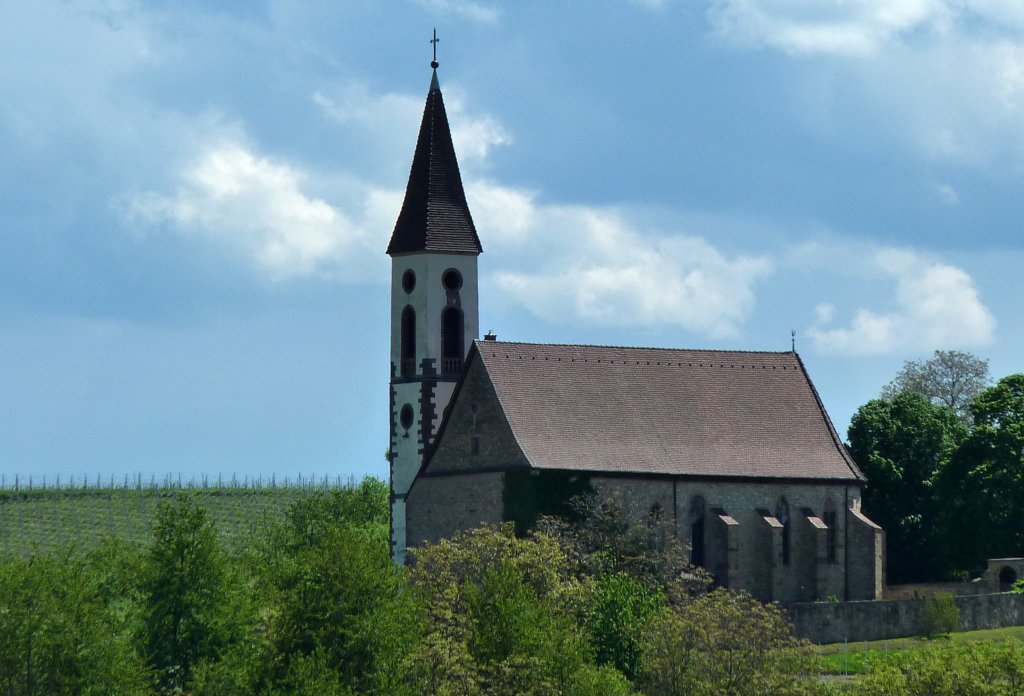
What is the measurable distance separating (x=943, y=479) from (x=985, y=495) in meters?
2.05

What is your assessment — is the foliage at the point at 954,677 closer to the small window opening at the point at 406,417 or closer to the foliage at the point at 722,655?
the foliage at the point at 722,655

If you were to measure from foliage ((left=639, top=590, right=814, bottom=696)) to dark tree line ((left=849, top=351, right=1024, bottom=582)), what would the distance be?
2821 centimetres

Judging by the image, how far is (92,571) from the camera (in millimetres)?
85250

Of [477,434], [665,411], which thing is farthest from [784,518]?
[477,434]

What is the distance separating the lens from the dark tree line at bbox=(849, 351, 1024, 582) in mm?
86250

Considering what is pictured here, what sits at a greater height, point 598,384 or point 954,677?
point 598,384

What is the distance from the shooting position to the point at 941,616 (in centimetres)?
7188

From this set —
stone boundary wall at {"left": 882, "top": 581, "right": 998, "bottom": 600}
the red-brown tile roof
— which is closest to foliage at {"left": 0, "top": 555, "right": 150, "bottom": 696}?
the red-brown tile roof

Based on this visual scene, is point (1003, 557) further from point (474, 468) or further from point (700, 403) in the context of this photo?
point (474, 468)

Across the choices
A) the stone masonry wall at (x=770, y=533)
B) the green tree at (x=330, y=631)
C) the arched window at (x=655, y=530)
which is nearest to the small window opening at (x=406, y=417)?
the stone masonry wall at (x=770, y=533)

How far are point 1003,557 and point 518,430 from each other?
2291 cm

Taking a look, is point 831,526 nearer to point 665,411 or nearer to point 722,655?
point 665,411

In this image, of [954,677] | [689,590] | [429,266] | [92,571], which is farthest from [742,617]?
[92,571]

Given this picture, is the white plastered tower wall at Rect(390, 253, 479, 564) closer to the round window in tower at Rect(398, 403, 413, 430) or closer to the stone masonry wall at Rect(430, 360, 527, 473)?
the round window in tower at Rect(398, 403, 413, 430)
